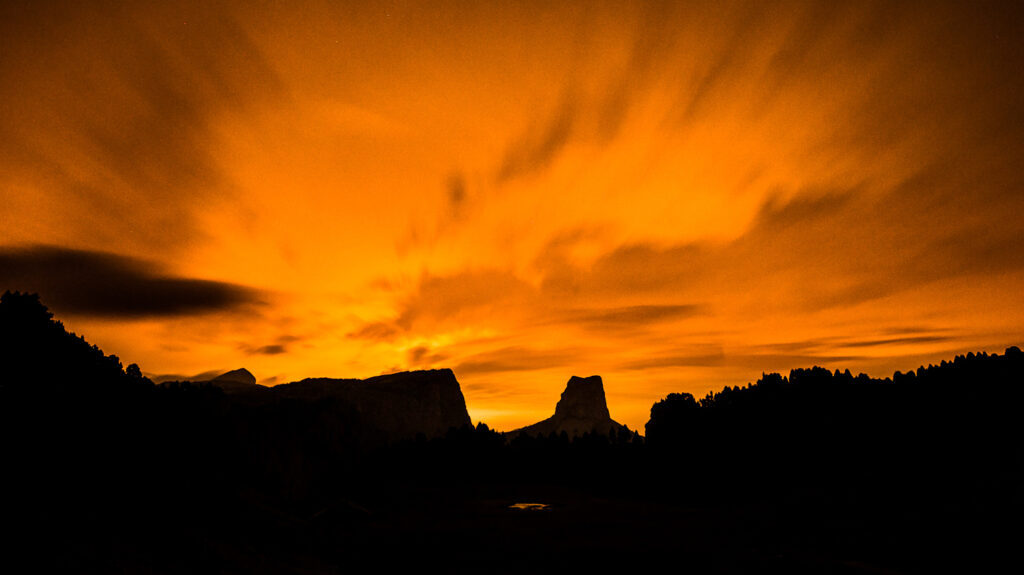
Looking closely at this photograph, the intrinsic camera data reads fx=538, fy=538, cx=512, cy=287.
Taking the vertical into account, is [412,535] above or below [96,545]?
below

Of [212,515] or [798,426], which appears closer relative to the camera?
[212,515]

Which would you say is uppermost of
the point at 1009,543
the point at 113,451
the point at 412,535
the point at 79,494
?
the point at 113,451

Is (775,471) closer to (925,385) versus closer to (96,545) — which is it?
(925,385)

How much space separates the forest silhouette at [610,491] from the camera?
20966 millimetres

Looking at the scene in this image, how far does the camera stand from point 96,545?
16875mm

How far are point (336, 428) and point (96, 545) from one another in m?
163

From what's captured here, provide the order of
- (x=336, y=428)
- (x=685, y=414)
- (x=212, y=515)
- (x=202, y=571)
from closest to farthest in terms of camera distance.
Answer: (x=202, y=571) → (x=212, y=515) → (x=685, y=414) → (x=336, y=428)

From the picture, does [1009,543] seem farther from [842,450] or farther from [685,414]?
[685,414]

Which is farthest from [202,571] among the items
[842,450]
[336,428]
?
[336,428]

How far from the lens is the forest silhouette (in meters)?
21.0

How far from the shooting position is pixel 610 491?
85.3 meters

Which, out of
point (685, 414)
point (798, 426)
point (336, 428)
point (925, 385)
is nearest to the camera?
point (925, 385)

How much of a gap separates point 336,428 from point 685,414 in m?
119

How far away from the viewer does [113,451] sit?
93.4ft
